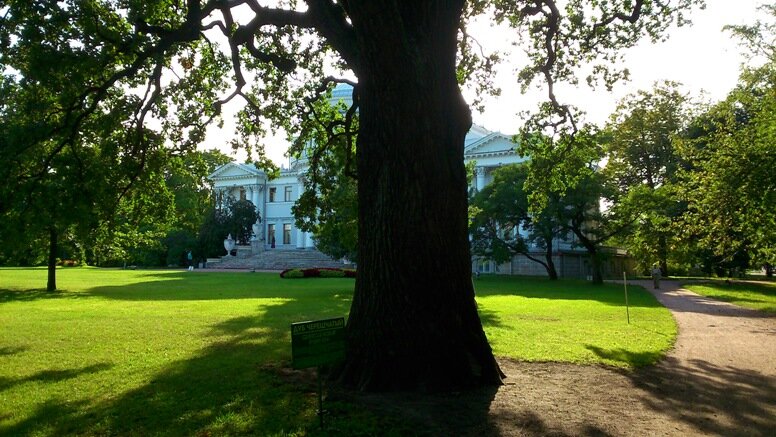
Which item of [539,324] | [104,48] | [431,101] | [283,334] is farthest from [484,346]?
[104,48]

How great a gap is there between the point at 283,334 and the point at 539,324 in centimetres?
635

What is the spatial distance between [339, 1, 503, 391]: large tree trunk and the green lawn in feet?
3.50

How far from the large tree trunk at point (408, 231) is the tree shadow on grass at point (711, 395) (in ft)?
6.94

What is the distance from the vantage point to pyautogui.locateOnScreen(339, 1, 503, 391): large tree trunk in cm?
689

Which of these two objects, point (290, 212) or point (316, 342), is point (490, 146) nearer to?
point (290, 212)

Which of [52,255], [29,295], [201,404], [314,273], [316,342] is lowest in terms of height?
[201,404]

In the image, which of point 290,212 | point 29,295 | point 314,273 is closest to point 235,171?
point 314,273

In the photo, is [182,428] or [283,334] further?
[283,334]

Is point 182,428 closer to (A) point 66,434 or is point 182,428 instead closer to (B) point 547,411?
(A) point 66,434

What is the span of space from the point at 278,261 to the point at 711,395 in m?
55.5

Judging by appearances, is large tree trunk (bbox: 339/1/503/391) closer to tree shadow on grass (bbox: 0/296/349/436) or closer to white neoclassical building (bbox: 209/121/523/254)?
tree shadow on grass (bbox: 0/296/349/436)

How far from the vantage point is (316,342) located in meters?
5.70

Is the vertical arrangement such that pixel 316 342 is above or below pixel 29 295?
above

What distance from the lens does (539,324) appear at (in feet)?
45.9
